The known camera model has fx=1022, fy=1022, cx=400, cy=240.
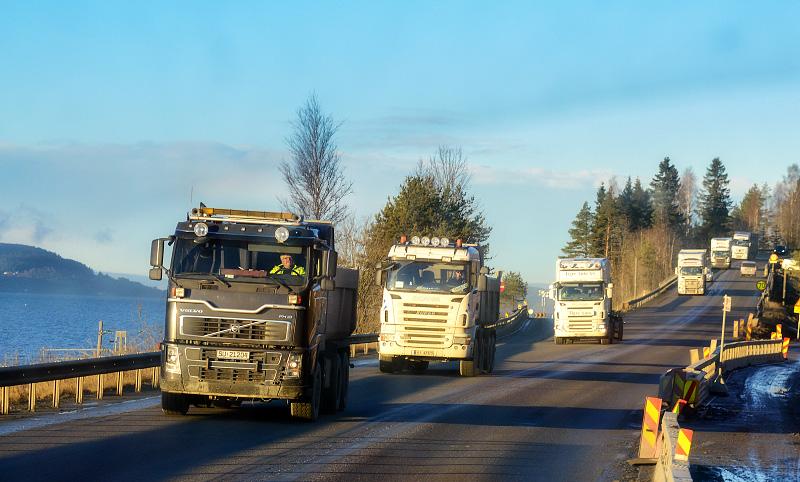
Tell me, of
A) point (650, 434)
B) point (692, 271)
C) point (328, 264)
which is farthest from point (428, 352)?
point (692, 271)

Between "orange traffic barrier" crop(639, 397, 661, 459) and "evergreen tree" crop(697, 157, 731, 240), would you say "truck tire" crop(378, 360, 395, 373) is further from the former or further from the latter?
"evergreen tree" crop(697, 157, 731, 240)

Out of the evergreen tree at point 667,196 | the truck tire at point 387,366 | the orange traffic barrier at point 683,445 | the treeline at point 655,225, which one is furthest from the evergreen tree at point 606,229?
the orange traffic barrier at point 683,445

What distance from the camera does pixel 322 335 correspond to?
15.9 metres

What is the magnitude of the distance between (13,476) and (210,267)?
5186mm

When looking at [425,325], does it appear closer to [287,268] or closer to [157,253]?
[287,268]

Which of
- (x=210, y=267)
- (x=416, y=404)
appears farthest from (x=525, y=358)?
(x=210, y=267)

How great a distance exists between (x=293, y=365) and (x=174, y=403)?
2214 millimetres

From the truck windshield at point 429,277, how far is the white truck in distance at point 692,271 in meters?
73.8

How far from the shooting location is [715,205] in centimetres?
18600

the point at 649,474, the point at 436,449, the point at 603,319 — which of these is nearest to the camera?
the point at 649,474

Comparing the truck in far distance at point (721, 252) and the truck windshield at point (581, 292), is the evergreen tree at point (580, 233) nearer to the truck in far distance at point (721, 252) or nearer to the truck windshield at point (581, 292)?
the truck in far distance at point (721, 252)

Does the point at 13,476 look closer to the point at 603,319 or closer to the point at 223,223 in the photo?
the point at 223,223

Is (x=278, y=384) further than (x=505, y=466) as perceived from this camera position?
Yes

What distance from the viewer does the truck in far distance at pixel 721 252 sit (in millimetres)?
125562
